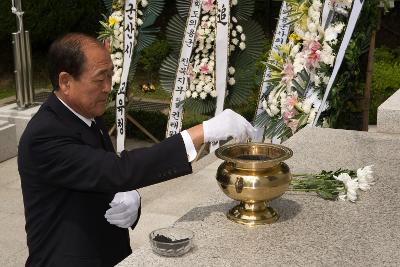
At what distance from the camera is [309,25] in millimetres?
6664

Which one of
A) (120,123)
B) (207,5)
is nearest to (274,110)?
(207,5)

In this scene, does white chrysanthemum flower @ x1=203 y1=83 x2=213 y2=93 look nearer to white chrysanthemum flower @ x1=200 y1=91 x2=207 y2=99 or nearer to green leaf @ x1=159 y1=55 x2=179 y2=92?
white chrysanthemum flower @ x1=200 y1=91 x2=207 y2=99

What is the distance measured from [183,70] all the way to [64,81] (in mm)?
6092

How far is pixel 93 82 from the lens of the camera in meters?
3.10

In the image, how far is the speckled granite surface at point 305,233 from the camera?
9.87ft

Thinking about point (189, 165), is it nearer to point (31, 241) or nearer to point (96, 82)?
point (96, 82)

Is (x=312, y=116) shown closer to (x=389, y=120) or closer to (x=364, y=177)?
(x=389, y=120)

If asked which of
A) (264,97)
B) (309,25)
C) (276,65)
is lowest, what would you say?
(264,97)

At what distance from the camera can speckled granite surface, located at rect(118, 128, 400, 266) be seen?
301cm

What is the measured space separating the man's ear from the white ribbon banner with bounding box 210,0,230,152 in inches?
234

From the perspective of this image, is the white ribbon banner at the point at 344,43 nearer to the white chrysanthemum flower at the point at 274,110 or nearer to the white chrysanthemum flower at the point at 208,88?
the white chrysanthemum flower at the point at 274,110

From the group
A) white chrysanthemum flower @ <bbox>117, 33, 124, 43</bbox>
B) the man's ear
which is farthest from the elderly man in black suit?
white chrysanthemum flower @ <bbox>117, 33, 124, 43</bbox>

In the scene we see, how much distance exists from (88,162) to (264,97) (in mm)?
5084

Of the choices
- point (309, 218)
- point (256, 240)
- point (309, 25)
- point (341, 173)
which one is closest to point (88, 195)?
point (256, 240)
